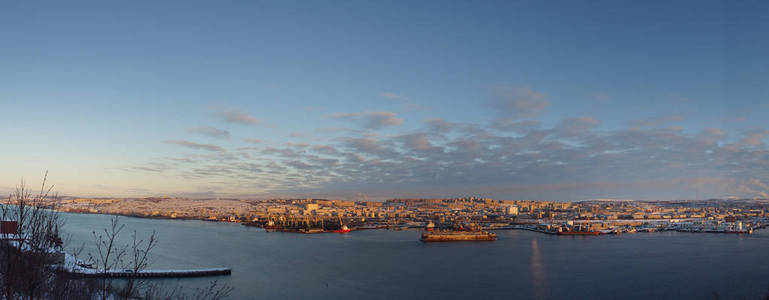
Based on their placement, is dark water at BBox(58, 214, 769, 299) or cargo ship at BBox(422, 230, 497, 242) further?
cargo ship at BBox(422, 230, 497, 242)

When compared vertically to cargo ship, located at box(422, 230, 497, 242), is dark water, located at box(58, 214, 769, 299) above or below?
above

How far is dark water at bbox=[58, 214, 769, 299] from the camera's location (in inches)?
332

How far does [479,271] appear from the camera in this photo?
11.0 m

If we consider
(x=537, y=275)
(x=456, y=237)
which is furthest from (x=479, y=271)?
(x=456, y=237)

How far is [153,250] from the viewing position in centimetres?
1468

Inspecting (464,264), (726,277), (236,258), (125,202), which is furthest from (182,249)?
(125,202)

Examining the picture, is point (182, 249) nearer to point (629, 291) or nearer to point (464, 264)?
point (464, 264)

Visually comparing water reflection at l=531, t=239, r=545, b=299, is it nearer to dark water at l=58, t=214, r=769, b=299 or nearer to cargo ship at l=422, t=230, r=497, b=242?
dark water at l=58, t=214, r=769, b=299

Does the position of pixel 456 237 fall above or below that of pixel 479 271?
below

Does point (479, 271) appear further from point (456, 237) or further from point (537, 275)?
point (456, 237)

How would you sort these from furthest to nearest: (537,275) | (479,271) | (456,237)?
(456,237), (479,271), (537,275)

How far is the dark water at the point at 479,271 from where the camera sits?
845 centimetres

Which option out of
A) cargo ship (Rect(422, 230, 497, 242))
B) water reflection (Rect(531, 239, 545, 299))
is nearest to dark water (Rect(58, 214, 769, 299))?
water reflection (Rect(531, 239, 545, 299))

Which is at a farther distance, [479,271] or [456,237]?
[456,237]
